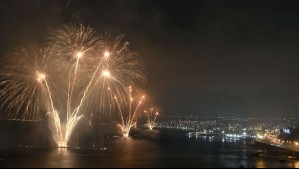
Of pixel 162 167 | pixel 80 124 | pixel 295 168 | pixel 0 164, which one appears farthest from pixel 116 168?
pixel 80 124

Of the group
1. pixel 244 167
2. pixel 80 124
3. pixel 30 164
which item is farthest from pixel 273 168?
pixel 80 124

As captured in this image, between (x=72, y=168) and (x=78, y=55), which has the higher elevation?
(x=78, y=55)

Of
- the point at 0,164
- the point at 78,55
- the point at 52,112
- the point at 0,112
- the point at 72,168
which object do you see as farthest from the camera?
the point at 0,112

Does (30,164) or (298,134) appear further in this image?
(298,134)

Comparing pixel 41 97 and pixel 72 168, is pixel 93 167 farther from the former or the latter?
pixel 41 97

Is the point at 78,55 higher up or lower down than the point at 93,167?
higher up

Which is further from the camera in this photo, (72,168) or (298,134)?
(298,134)

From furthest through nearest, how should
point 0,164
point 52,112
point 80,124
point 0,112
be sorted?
point 80,124
point 0,112
point 52,112
point 0,164

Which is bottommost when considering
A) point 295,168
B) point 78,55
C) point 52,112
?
point 295,168

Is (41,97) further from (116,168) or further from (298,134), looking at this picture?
(298,134)
